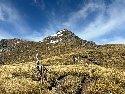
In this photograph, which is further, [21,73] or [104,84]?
[21,73]

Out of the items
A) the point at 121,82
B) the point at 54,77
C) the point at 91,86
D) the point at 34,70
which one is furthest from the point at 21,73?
the point at 121,82

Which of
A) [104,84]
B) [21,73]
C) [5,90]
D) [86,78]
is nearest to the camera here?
[5,90]

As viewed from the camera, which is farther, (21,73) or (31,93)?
(21,73)

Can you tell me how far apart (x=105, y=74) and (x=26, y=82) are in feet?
33.0

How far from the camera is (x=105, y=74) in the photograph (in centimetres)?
3319

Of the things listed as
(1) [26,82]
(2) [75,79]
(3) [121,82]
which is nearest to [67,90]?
(2) [75,79]

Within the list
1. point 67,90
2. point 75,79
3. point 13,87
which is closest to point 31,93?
point 13,87

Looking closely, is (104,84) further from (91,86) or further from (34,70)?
(34,70)

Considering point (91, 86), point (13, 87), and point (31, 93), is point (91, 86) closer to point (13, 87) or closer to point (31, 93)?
point (31, 93)

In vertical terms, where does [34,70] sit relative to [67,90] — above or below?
above

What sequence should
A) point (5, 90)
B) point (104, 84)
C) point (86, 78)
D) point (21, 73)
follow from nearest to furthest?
point (5, 90), point (104, 84), point (86, 78), point (21, 73)

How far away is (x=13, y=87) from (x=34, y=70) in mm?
6713

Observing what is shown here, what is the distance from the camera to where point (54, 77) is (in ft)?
101

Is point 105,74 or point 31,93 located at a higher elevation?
point 105,74
